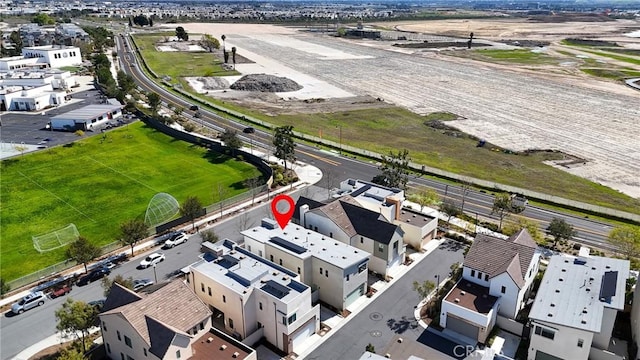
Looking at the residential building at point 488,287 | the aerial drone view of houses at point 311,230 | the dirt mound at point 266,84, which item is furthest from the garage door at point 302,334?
the dirt mound at point 266,84

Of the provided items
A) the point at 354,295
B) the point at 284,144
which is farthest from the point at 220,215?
the point at 354,295

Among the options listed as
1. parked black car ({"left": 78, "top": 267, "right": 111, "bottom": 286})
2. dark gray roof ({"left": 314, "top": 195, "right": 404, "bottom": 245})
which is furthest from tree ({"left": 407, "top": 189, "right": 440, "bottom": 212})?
parked black car ({"left": 78, "top": 267, "right": 111, "bottom": 286})

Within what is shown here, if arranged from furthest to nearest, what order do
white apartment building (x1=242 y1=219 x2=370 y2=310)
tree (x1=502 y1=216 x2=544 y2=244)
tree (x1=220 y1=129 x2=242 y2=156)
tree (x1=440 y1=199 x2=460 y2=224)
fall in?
1. tree (x1=220 y1=129 x2=242 y2=156)
2. tree (x1=440 y1=199 x2=460 y2=224)
3. tree (x1=502 y1=216 x2=544 y2=244)
4. white apartment building (x1=242 y1=219 x2=370 y2=310)

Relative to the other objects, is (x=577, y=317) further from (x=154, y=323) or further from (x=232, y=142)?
(x=232, y=142)

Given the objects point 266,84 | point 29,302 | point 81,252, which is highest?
point 266,84

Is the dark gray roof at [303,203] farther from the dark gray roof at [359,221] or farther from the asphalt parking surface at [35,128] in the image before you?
the asphalt parking surface at [35,128]

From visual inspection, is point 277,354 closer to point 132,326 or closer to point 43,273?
point 132,326

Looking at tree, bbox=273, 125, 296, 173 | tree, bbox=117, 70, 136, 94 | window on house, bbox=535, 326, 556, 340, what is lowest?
window on house, bbox=535, 326, 556, 340

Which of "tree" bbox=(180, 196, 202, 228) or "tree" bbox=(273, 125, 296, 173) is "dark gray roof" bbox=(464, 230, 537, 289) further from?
"tree" bbox=(273, 125, 296, 173)
